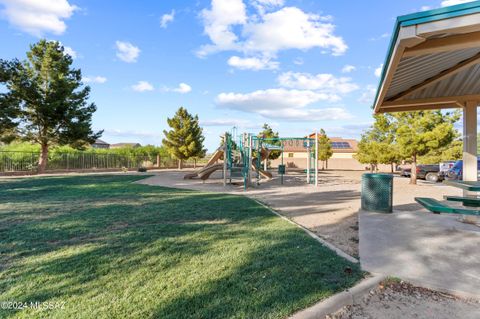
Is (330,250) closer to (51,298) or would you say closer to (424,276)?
(424,276)

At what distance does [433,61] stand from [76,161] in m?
26.3

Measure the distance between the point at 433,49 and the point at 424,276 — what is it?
2.56m

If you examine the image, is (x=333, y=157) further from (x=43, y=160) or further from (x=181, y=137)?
(x=43, y=160)

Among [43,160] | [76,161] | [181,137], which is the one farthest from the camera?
[181,137]

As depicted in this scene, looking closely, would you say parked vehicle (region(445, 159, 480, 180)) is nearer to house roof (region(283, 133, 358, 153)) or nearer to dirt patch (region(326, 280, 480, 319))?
dirt patch (region(326, 280, 480, 319))

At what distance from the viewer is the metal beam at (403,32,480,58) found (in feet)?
9.55

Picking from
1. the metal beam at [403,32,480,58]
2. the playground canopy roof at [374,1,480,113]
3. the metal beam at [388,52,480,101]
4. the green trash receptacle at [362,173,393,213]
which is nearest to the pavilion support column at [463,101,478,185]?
the playground canopy roof at [374,1,480,113]

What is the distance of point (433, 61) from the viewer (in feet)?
13.8

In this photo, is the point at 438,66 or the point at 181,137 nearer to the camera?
the point at 438,66

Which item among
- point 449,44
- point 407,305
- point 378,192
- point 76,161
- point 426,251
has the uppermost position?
point 449,44

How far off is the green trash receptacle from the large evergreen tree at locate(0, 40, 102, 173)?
20677 mm

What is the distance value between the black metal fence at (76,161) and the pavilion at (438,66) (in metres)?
23.6

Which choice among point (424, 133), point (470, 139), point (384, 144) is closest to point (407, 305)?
point (470, 139)

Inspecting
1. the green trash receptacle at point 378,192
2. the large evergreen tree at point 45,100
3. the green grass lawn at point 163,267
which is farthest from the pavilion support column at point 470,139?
the large evergreen tree at point 45,100
